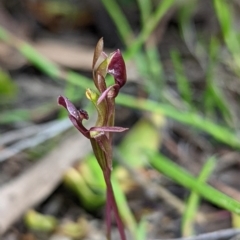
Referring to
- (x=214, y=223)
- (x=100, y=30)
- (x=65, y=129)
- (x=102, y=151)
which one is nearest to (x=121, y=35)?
(x=100, y=30)

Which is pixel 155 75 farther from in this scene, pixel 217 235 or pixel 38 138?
pixel 217 235

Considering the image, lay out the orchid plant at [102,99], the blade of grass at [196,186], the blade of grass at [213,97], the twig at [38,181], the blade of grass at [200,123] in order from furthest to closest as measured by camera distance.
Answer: the blade of grass at [213,97] → the blade of grass at [200,123] → the twig at [38,181] → the blade of grass at [196,186] → the orchid plant at [102,99]

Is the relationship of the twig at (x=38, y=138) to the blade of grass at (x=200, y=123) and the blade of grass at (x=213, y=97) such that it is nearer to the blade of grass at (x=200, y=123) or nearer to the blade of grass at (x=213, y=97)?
the blade of grass at (x=200, y=123)

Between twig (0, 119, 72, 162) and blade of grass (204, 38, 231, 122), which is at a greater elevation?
twig (0, 119, 72, 162)

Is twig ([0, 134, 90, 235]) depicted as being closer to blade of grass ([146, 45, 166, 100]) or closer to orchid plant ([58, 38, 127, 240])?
blade of grass ([146, 45, 166, 100])

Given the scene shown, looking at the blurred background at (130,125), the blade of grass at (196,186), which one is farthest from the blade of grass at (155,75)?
the blade of grass at (196,186)

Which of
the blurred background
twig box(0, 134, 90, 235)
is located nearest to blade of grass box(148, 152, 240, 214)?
the blurred background

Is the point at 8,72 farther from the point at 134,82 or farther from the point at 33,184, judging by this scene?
the point at 33,184
